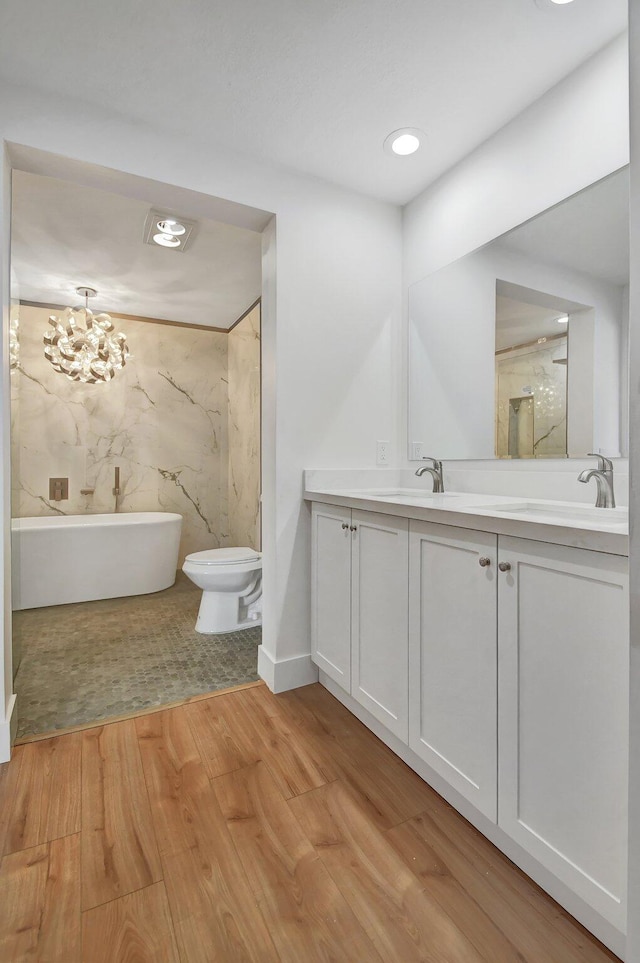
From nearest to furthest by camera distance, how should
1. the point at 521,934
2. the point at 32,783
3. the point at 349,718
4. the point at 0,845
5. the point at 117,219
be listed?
the point at 521,934 → the point at 0,845 → the point at 32,783 → the point at 349,718 → the point at 117,219

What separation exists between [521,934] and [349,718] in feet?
3.10

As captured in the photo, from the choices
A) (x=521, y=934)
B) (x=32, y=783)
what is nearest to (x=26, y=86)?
(x=32, y=783)

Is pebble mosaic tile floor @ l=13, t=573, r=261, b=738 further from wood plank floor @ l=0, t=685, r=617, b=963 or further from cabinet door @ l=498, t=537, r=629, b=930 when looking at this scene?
cabinet door @ l=498, t=537, r=629, b=930

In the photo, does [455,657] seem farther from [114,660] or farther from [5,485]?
[114,660]

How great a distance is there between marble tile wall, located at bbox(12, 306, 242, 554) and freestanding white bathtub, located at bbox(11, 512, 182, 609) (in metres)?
0.50

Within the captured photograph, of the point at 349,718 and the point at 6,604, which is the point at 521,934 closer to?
the point at 349,718

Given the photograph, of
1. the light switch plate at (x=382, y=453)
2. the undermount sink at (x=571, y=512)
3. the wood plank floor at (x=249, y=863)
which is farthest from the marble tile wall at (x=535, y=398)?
the wood plank floor at (x=249, y=863)

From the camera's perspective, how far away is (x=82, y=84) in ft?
5.46

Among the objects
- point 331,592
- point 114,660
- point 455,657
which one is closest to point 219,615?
point 114,660

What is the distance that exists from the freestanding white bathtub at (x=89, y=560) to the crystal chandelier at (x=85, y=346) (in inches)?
48.7

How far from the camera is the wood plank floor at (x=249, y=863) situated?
102 cm

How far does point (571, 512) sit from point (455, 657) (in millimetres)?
648

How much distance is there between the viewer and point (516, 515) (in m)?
1.14

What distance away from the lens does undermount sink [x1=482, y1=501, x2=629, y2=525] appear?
139 centimetres
